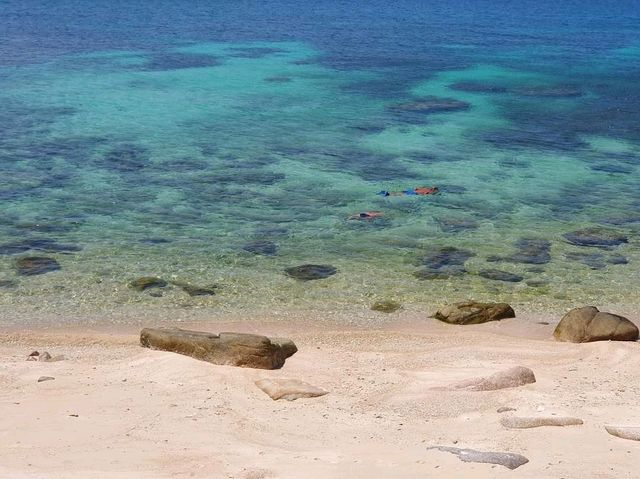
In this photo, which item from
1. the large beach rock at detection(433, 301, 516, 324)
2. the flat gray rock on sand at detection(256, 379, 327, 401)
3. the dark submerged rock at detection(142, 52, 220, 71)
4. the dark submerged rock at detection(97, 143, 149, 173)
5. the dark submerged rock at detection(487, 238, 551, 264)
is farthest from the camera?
the dark submerged rock at detection(142, 52, 220, 71)

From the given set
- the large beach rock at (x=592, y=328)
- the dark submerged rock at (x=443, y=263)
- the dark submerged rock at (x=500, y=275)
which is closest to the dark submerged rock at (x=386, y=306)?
the dark submerged rock at (x=443, y=263)

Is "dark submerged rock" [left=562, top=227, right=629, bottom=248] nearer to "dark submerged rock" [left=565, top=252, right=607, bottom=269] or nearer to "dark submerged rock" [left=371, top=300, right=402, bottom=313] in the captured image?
"dark submerged rock" [left=565, top=252, right=607, bottom=269]

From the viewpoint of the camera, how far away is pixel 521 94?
33.7 meters

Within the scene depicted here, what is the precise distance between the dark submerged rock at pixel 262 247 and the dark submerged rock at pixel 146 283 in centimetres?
217

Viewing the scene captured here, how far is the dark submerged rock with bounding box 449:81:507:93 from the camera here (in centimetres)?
3425

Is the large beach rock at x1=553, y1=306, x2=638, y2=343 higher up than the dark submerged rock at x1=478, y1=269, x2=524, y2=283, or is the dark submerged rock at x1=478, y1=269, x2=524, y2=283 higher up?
the large beach rock at x1=553, y1=306, x2=638, y2=343

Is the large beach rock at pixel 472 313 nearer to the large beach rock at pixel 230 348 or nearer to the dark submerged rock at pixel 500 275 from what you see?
the dark submerged rock at pixel 500 275

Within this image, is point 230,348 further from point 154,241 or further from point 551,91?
point 551,91

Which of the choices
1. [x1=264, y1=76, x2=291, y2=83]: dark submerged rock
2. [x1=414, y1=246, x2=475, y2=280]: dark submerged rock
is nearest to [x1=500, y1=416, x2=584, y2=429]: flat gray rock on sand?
[x1=414, y1=246, x2=475, y2=280]: dark submerged rock

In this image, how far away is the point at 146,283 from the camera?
48.7ft

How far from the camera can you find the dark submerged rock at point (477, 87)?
1348 inches

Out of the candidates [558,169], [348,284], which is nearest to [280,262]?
[348,284]

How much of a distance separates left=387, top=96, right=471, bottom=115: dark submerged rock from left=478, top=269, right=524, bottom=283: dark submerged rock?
1430cm

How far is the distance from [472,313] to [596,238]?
5296 millimetres
